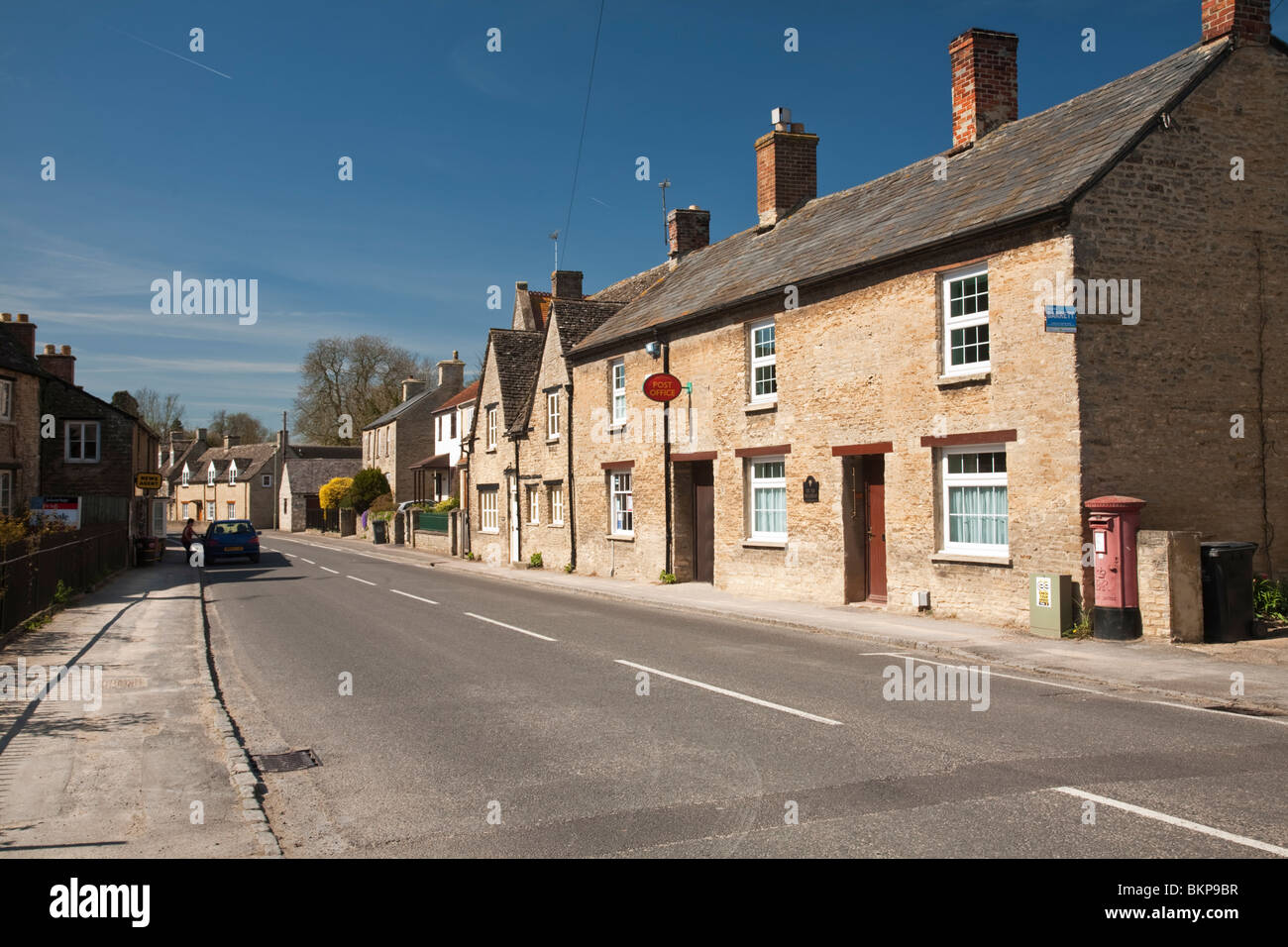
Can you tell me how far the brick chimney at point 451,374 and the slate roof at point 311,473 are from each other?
1611cm

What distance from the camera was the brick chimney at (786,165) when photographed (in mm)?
25188

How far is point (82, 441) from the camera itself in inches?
1387

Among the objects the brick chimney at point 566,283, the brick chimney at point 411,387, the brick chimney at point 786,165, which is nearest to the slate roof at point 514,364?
the brick chimney at point 566,283

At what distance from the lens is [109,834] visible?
550 cm

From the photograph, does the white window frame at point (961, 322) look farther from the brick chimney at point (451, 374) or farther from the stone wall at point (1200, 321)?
the brick chimney at point (451, 374)

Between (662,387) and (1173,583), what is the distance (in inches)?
494

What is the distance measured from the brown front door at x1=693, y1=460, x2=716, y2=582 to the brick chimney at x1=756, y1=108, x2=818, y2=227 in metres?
7.17

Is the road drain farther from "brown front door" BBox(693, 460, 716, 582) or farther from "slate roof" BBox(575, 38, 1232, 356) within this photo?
"brown front door" BBox(693, 460, 716, 582)

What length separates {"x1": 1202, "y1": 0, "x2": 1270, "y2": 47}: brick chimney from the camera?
15.0 meters

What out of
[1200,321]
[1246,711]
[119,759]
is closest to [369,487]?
[1200,321]

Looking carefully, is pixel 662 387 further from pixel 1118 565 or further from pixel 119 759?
pixel 119 759
